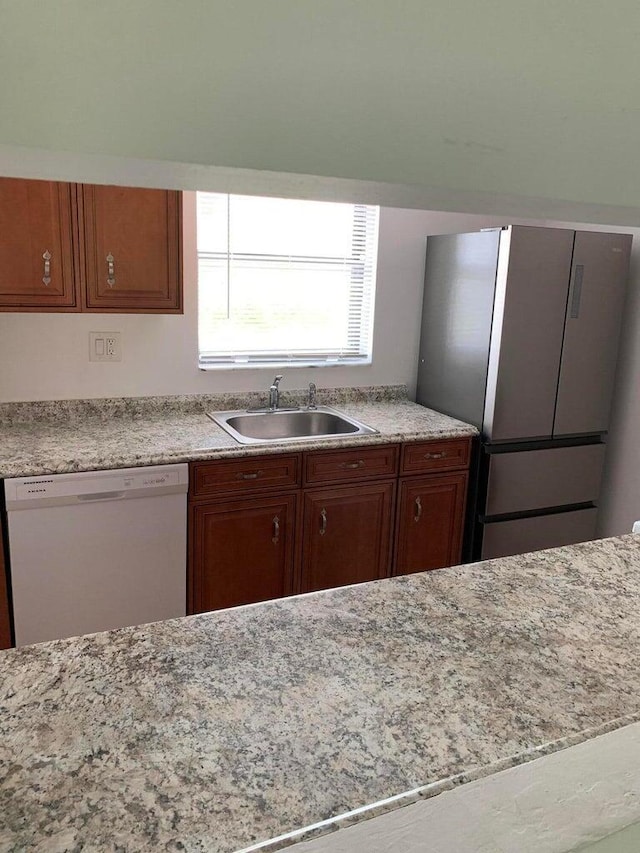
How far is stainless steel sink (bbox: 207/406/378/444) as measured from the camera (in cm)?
305

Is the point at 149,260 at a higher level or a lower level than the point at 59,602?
higher

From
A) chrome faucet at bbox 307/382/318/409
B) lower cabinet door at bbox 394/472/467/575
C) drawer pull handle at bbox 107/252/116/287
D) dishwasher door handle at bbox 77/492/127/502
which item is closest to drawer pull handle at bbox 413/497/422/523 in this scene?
lower cabinet door at bbox 394/472/467/575

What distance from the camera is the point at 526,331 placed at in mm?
2902

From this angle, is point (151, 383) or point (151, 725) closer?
point (151, 725)

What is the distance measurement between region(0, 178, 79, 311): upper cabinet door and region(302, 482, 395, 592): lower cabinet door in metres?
1.30

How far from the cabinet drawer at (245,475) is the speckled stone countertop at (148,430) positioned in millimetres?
50

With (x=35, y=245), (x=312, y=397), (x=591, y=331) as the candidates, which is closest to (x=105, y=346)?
(x=35, y=245)

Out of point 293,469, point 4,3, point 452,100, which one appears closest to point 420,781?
point 452,100

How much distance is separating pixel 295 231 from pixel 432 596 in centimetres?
233

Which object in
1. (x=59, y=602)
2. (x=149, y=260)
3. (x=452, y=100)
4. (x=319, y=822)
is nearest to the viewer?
(x=452, y=100)

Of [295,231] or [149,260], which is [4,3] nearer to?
[149,260]

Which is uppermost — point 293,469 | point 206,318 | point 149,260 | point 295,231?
point 295,231

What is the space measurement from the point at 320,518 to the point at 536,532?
3.90 ft

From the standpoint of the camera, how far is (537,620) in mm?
1143
